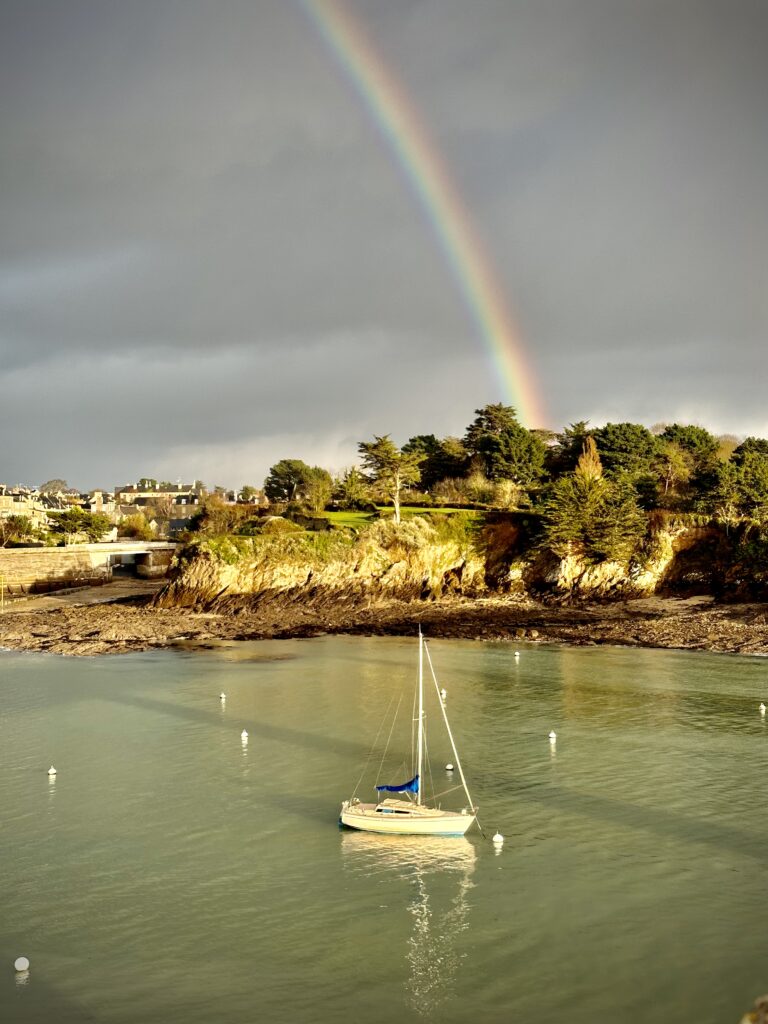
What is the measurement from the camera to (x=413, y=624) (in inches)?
2419

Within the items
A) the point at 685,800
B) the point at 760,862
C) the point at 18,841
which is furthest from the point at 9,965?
the point at 685,800

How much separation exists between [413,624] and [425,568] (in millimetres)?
12593

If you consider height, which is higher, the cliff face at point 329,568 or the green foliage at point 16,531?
the green foliage at point 16,531

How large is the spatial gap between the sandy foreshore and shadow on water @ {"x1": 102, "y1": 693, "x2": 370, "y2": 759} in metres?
16.5

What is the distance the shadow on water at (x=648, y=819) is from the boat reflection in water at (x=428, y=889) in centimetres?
387

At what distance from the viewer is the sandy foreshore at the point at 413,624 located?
2085 inches

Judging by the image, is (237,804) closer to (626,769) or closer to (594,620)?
(626,769)

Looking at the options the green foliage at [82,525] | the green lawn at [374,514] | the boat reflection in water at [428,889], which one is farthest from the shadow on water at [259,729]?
the green foliage at [82,525]

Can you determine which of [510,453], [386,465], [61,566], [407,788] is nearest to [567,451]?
[510,453]

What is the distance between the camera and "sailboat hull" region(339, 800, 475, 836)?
802 inches

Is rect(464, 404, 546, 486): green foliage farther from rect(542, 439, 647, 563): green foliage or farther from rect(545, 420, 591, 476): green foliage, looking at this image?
A: rect(542, 439, 647, 563): green foliage

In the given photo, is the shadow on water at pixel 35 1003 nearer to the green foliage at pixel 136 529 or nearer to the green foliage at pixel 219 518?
the green foliage at pixel 219 518

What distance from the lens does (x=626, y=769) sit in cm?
2614

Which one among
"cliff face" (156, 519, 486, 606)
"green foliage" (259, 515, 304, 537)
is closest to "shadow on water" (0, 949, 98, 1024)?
"cliff face" (156, 519, 486, 606)
